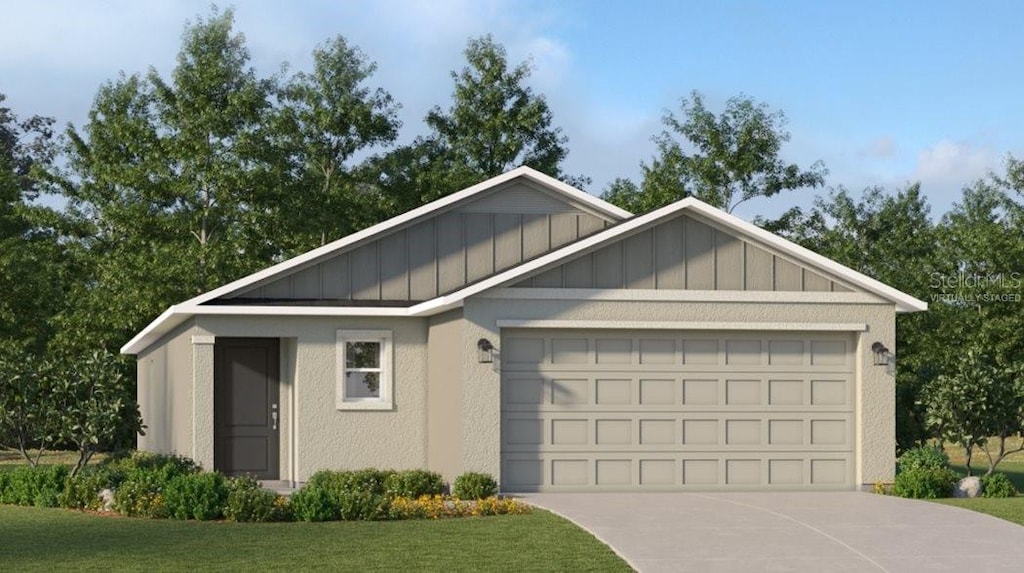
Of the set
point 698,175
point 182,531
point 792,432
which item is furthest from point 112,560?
point 698,175

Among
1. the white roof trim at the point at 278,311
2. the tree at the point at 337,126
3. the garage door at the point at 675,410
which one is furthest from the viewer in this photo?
the tree at the point at 337,126

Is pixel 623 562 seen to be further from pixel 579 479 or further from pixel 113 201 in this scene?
pixel 113 201

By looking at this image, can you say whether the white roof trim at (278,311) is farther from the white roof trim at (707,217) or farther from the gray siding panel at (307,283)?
the white roof trim at (707,217)

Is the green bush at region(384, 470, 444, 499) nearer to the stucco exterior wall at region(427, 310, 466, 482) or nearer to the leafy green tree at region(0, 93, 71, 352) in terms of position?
the stucco exterior wall at region(427, 310, 466, 482)

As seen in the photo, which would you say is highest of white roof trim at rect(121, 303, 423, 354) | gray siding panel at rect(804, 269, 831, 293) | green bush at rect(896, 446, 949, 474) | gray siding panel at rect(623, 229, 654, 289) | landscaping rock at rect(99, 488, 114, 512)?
gray siding panel at rect(623, 229, 654, 289)

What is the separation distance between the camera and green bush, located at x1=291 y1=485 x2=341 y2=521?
17984 mm

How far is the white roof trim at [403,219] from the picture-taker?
23125mm

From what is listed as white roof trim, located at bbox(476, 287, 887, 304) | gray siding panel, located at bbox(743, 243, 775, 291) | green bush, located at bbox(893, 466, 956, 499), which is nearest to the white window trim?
white roof trim, located at bbox(476, 287, 887, 304)

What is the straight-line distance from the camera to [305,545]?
15.5 m

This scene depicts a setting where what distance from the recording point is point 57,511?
64.8 feet

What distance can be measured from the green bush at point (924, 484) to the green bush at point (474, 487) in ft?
19.3

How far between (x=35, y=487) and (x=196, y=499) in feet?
13.8

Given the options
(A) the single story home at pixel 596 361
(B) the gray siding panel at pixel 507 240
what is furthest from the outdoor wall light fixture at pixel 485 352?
(B) the gray siding panel at pixel 507 240

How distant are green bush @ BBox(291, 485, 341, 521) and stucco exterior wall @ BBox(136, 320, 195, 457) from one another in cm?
565
